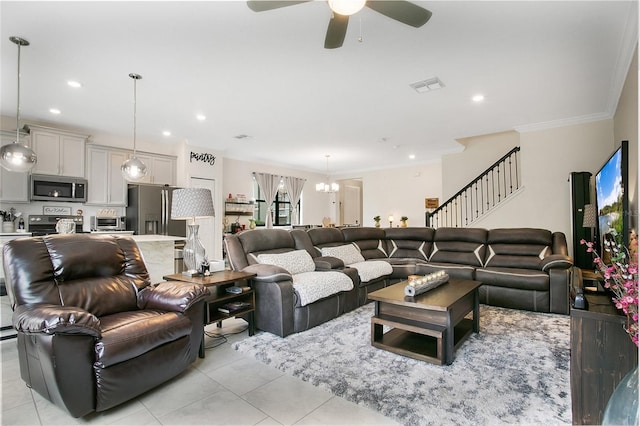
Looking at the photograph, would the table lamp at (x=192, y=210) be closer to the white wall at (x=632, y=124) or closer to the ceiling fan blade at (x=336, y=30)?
the ceiling fan blade at (x=336, y=30)

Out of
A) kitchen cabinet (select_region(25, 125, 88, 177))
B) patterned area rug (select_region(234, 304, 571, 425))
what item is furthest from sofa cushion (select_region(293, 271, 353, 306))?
kitchen cabinet (select_region(25, 125, 88, 177))

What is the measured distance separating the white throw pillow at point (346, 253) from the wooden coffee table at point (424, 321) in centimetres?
151

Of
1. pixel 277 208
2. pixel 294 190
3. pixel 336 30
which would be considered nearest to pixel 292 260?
pixel 336 30

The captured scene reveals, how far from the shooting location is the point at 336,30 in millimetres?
2141

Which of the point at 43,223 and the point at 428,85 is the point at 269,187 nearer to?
the point at 43,223

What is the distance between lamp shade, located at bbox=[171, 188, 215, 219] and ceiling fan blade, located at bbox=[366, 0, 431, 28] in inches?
76.7

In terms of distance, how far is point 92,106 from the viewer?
168 inches

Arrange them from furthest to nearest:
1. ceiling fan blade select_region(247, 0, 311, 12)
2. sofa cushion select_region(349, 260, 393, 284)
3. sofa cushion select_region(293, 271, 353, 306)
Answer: sofa cushion select_region(349, 260, 393, 284) → sofa cushion select_region(293, 271, 353, 306) → ceiling fan blade select_region(247, 0, 311, 12)

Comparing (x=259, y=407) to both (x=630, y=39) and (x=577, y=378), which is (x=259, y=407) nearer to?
(x=577, y=378)

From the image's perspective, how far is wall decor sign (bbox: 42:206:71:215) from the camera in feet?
16.4

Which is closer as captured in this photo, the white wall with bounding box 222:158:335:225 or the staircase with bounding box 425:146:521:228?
the staircase with bounding box 425:146:521:228

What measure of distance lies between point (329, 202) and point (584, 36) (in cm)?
800

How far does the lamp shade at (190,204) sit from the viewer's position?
2838mm

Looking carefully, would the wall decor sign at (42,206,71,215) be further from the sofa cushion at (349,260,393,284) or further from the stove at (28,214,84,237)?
the sofa cushion at (349,260,393,284)
